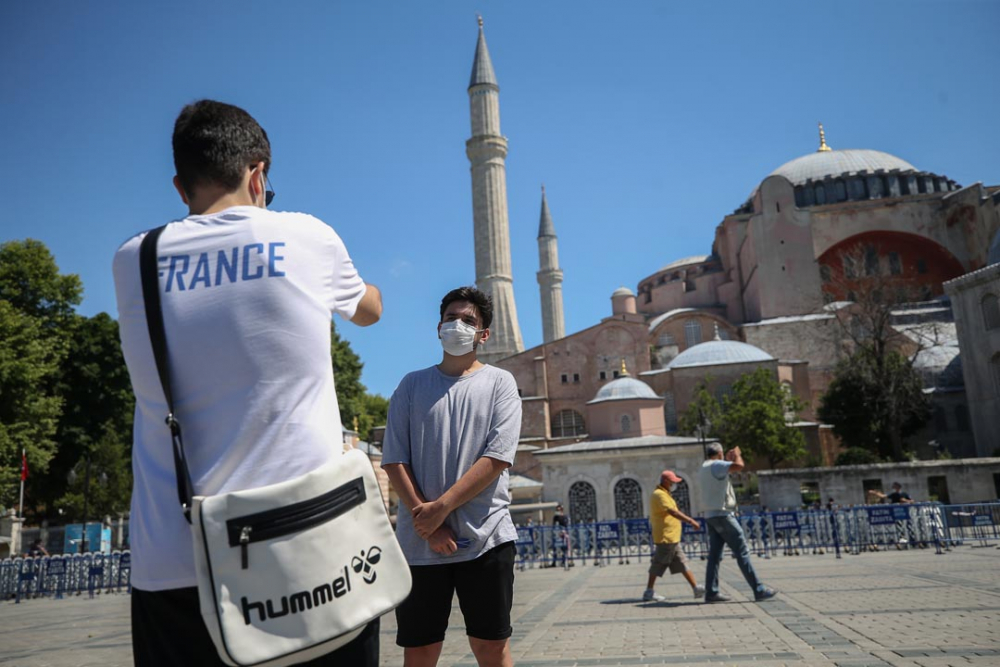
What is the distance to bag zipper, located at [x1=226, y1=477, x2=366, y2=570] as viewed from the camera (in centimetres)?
155

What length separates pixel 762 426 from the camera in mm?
35781

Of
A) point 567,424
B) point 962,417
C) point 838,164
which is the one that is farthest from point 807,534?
point 838,164

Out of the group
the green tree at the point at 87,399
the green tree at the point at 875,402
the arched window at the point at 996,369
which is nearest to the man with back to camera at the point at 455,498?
the green tree at the point at 87,399

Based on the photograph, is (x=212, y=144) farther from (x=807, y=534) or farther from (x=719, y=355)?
(x=719, y=355)

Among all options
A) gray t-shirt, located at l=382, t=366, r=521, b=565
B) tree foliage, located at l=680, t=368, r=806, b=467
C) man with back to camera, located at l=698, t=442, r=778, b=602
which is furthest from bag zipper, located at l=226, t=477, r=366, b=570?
tree foliage, located at l=680, t=368, r=806, b=467

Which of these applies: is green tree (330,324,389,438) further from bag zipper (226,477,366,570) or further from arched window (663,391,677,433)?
bag zipper (226,477,366,570)

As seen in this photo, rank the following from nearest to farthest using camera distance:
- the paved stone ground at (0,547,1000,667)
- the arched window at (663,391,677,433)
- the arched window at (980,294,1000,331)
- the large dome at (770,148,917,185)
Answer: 1. the paved stone ground at (0,547,1000,667)
2. the arched window at (980,294,1000,331)
3. the arched window at (663,391,677,433)
4. the large dome at (770,148,917,185)

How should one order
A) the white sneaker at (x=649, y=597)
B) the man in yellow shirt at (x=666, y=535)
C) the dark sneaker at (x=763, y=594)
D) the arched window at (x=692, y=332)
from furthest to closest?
the arched window at (x=692, y=332), the man in yellow shirt at (x=666, y=535), the white sneaker at (x=649, y=597), the dark sneaker at (x=763, y=594)

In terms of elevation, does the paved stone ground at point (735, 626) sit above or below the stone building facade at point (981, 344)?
below

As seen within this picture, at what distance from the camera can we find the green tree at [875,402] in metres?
34.8

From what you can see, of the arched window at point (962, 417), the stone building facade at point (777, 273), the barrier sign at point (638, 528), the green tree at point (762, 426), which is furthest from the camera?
the stone building facade at point (777, 273)

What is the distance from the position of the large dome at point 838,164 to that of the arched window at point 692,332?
37.1 feet

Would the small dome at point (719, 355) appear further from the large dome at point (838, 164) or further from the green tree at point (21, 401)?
the green tree at point (21, 401)

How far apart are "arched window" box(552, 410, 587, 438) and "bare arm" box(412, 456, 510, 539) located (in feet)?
144
